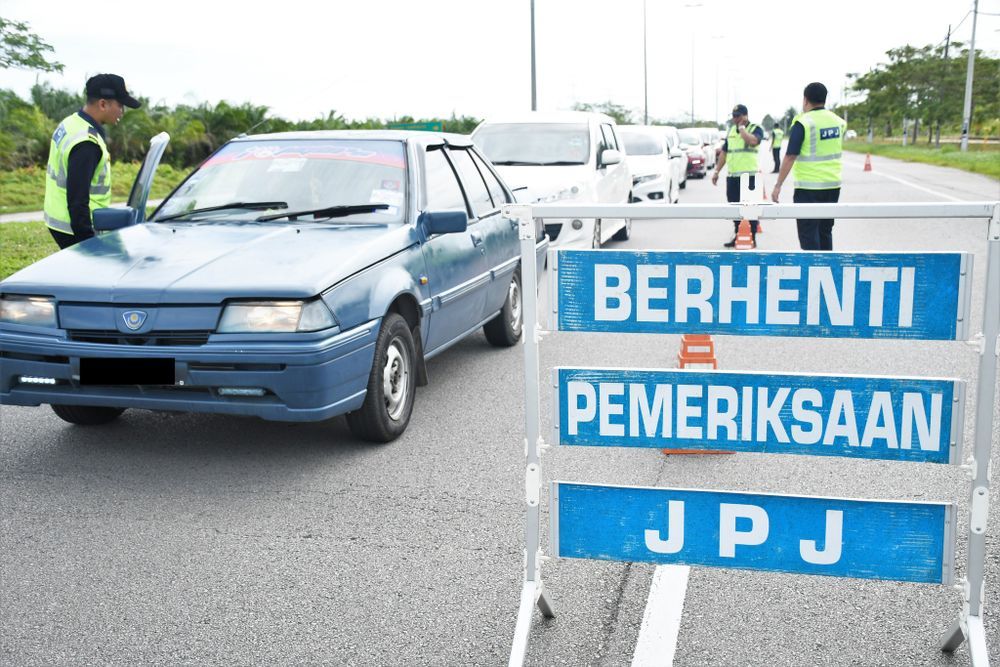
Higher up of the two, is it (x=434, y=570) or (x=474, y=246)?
(x=474, y=246)

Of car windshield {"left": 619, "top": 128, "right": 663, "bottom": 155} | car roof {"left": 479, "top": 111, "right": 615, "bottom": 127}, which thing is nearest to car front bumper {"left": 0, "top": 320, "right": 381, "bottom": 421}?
car roof {"left": 479, "top": 111, "right": 615, "bottom": 127}

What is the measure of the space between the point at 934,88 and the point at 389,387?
216 feet

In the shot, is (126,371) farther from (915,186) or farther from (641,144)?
(915,186)

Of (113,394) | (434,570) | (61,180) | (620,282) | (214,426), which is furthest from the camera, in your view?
(61,180)

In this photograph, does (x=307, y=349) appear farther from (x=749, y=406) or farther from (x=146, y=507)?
(x=749, y=406)

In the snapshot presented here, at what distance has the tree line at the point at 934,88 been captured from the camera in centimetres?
6100

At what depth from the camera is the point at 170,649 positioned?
3.31 meters

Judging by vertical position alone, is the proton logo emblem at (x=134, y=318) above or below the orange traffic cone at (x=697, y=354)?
above

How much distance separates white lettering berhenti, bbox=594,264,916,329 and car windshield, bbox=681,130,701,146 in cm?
3361

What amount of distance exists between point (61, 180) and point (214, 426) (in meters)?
2.09

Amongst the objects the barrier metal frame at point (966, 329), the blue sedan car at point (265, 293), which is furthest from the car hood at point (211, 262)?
the barrier metal frame at point (966, 329)

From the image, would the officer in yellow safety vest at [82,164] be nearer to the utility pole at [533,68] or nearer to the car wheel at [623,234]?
the car wheel at [623,234]

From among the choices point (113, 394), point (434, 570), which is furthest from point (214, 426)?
point (434, 570)

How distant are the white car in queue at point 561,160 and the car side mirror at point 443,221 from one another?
520cm
